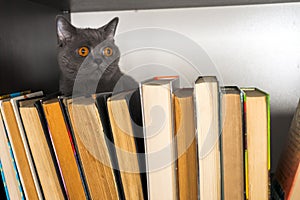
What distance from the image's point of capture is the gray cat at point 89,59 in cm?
85

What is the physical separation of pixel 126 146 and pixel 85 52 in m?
0.39

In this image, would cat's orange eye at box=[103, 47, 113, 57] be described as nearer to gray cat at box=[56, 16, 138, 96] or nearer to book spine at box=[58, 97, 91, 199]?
gray cat at box=[56, 16, 138, 96]

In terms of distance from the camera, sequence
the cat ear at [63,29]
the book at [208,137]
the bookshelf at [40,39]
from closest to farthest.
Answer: the book at [208,137], the bookshelf at [40,39], the cat ear at [63,29]

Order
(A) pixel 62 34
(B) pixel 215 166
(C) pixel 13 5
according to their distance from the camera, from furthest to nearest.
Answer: (A) pixel 62 34
(C) pixel 13 5
(B) pixel 215 166

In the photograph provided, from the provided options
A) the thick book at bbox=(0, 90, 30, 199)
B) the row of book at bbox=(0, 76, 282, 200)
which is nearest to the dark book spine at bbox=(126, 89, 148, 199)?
the row of book at bbox=(0, 76, 282, 200)

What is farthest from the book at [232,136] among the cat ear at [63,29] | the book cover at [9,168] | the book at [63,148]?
the cat ear at [63,29]

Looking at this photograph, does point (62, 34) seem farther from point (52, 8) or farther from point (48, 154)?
point (48, 154)

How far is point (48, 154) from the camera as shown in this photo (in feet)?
1.98

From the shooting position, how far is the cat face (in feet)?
2.82

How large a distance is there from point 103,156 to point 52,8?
52 centimetres

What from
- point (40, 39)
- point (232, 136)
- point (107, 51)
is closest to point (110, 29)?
point (107, 51)

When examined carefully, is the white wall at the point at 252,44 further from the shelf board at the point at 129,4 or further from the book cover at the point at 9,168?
the book cover at the point at 9,168

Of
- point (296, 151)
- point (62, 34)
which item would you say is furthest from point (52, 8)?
point (296, 151)

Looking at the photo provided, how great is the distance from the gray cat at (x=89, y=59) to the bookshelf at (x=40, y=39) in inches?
2.0
